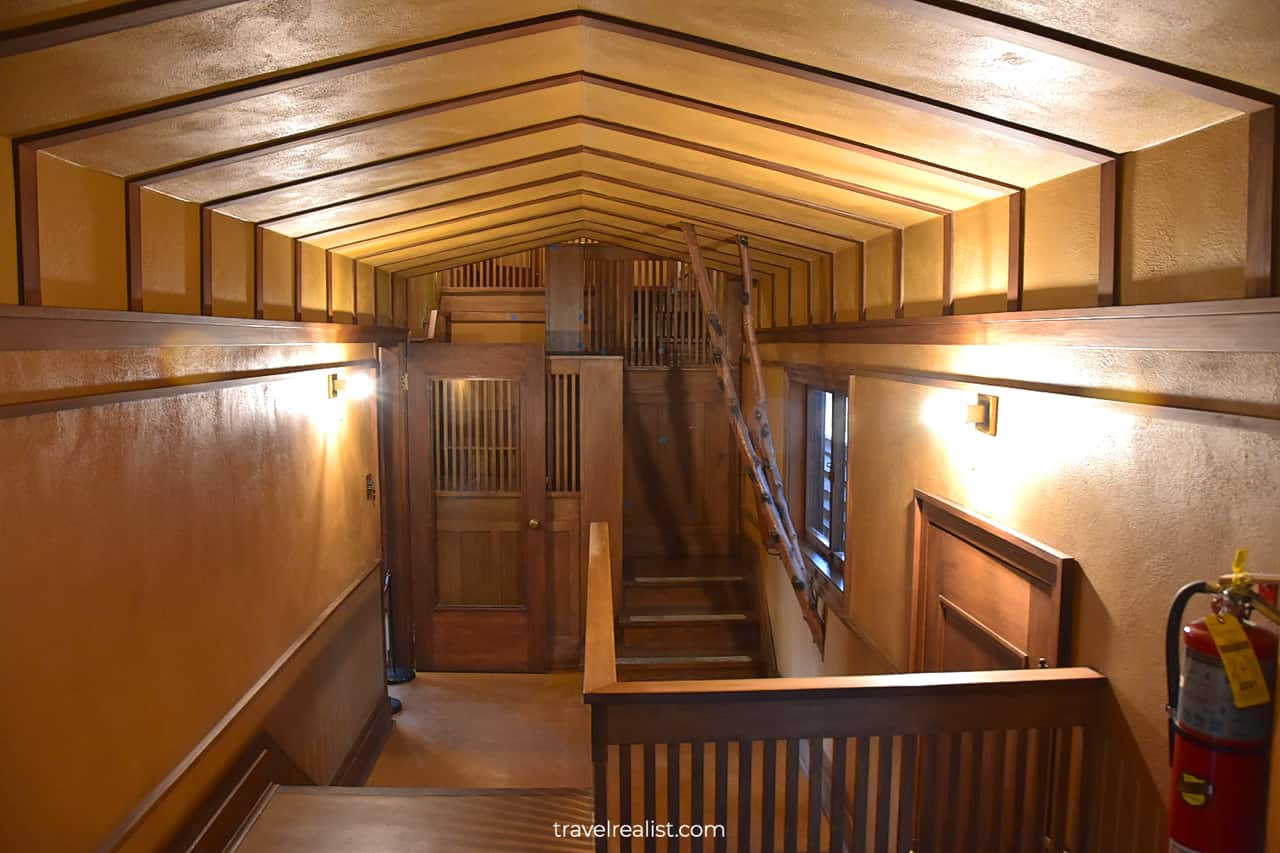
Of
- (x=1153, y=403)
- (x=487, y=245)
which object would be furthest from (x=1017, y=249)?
(x=487, y=245)

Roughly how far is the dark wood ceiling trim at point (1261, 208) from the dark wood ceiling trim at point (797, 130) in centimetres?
103

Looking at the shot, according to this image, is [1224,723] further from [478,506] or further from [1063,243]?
[478,506]

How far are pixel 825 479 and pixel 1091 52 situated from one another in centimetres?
407

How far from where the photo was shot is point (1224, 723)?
69.9 inches

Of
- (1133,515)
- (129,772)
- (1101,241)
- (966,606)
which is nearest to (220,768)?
(129,772)

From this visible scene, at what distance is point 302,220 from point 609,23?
2.01 metres

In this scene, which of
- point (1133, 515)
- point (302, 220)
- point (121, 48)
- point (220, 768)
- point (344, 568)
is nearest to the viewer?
point (121, 48)

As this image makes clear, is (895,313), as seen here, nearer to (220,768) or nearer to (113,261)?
(113,261)

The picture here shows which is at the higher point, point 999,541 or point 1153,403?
point 1153,403

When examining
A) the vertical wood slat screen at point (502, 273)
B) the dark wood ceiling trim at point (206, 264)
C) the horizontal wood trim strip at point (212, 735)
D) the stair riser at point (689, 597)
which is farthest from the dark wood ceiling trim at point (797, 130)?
the vertical wood slat screen at point (502, 273)

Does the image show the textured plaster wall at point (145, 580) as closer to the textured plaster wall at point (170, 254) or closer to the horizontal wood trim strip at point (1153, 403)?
the textured plaster wall at point (170, 254)

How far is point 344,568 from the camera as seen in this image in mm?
4977

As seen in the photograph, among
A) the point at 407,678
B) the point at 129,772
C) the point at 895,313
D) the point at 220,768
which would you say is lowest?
the point at 407,678

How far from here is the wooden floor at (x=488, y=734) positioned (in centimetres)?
509
